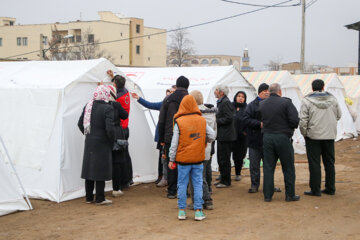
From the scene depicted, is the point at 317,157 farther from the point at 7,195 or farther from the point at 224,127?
the point at 7,195

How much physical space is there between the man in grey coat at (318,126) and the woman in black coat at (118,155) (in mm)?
2947

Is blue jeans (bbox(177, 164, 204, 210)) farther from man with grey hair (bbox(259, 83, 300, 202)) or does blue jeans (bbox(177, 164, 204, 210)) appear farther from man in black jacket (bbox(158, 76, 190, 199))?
man with grey hair (bbox(259, 83, 300, 202))

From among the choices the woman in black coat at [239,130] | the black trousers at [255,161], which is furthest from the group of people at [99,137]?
the woman in black coat at [239,130]

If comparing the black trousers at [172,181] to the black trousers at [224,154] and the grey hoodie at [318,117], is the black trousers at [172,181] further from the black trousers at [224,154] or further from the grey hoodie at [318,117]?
the grey hoodie at [318,117]

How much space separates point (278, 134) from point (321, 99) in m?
1.04

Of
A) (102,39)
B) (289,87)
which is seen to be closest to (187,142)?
(289,87)

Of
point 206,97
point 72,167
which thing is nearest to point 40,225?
point 72,167

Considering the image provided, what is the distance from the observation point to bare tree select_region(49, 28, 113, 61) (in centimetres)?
5701

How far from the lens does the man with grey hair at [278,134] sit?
728cm

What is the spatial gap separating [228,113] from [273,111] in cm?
130

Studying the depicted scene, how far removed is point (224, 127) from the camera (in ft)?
28.2

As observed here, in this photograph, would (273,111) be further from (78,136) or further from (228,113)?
(78,136)

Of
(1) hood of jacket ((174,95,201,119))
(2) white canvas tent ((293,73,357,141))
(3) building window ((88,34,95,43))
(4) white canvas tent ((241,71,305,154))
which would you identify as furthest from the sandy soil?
(3) building window ((88,34,95,43))

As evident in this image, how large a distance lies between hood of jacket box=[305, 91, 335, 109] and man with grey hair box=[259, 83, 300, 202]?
0.55m
